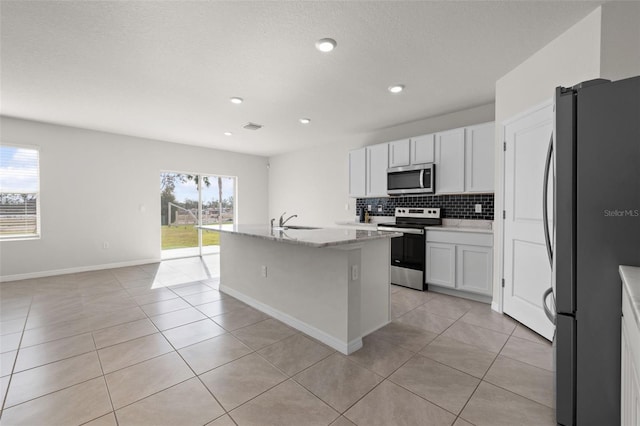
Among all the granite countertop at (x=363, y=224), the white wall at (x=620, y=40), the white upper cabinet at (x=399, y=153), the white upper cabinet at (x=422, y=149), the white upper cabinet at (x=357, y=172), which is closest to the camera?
the white wall at (x=620, y=40)

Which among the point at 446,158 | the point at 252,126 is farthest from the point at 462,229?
the point at 252,126

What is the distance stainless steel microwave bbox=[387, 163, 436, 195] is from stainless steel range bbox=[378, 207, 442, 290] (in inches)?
16.1

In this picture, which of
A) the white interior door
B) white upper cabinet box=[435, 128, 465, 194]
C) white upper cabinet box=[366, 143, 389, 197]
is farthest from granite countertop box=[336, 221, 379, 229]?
the white interior door

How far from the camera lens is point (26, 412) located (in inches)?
64.4

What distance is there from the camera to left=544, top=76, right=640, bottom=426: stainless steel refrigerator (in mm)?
1256

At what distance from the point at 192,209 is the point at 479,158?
19.0 ft

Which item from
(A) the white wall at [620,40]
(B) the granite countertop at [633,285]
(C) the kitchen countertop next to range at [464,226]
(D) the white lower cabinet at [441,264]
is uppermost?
(A) the white wall at [620,40]

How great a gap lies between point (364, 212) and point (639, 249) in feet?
13.7

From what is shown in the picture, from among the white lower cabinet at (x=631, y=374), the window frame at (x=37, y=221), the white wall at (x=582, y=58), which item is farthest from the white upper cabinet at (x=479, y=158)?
the window frame at (x=37, y=221)

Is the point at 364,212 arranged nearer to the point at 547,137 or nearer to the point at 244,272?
the point at 244,272

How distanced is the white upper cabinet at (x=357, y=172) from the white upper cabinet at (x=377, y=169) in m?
0.09

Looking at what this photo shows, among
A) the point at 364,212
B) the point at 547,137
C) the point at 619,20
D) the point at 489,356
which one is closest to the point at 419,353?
the point at 489,356

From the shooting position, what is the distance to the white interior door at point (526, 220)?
99.7 inches

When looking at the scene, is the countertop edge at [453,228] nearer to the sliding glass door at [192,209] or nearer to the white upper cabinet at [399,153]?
the white upper cabinet at [399,153]
